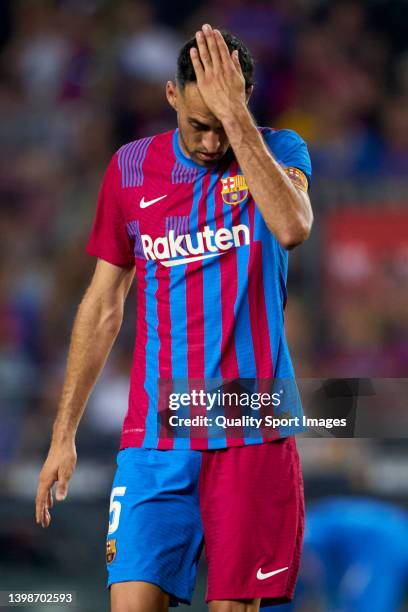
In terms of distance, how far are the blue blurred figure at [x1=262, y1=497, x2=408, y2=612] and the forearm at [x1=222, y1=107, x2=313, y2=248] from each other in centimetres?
289

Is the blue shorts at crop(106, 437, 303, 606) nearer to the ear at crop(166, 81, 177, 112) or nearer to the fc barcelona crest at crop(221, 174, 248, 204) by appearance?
the fc barcelona crest at crop(221, 174, 248, 204)

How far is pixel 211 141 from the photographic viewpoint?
3.19 metres

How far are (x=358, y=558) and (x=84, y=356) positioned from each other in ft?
9.15

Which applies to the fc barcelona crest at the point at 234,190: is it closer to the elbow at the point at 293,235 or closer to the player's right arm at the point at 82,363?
the elbow at the point at 293,235

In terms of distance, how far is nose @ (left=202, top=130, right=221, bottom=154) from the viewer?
3.19m

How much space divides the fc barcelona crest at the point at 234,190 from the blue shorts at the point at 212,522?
738mm

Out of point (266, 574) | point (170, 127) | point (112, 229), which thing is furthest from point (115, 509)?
point (170, 127)

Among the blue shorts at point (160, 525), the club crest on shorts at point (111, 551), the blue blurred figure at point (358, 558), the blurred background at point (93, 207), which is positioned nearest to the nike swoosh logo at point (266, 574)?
the blue shorts at point (160, 525)

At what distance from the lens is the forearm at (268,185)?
294cm

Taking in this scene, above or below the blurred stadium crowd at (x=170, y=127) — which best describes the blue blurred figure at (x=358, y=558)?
below

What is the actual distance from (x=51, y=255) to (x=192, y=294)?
16.7 feet

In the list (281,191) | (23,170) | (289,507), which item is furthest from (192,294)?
(23,170)

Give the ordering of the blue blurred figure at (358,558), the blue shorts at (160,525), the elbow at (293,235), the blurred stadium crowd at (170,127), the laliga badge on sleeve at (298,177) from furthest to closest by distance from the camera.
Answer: the blurred stadium crowd at (170,127), the blue blurred figure at (358,558), the laliga badge on sleeve at (298,177), the blue shorts at (160,525), the elbow at (293,235)

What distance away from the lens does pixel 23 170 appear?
867 centimetres
